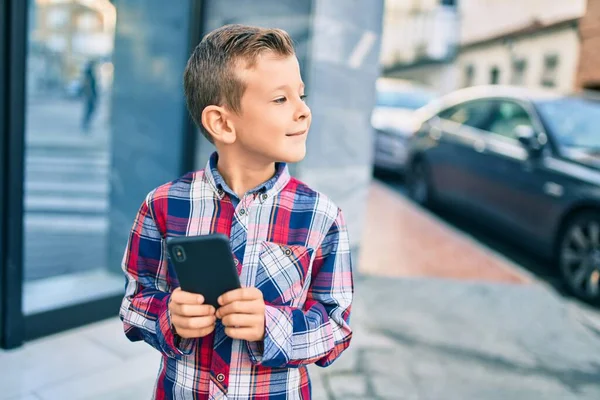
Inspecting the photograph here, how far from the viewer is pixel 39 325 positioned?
3.19m

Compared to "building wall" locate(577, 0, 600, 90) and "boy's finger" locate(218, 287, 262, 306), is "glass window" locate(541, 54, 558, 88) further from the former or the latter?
"boy's finger" locate(218, 287, 262, 306)

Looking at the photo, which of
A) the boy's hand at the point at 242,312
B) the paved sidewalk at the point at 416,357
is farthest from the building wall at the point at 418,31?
the boy's hand at the point at 242,312

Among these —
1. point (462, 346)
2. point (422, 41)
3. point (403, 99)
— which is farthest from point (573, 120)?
point (422, 41)

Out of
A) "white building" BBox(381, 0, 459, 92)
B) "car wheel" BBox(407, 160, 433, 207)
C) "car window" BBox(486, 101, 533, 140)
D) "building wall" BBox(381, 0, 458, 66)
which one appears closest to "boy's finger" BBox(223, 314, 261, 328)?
"car window" BBox(486, 101, 533, 140)

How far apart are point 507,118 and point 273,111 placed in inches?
218

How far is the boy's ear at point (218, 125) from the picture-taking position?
4.49 feet

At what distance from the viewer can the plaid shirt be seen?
1.35 m

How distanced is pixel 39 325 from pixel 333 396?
1.50 metres

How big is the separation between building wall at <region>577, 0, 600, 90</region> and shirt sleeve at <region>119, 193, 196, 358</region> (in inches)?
604

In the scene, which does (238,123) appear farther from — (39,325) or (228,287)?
(39,325)

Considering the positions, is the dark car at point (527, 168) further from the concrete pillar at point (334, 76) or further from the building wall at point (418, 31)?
the building wall at point (418, 31)

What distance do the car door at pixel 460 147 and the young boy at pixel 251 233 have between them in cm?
542

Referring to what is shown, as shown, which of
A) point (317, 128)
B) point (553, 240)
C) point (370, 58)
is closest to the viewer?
point (317, 128)

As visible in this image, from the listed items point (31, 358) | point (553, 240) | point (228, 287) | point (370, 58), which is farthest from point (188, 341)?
point (553, 240)
